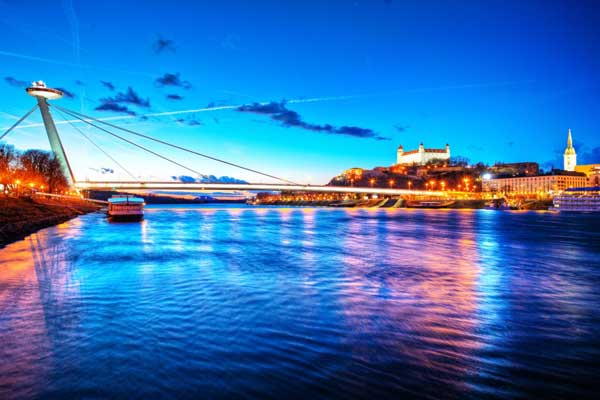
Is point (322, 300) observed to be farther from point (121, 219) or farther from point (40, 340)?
point (121, 219)

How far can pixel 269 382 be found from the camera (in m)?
4.59

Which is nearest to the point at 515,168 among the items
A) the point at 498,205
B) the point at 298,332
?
the point at 498,205

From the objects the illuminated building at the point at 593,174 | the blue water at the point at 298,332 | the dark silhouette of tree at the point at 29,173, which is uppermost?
the illuminated building at the point at 593,174

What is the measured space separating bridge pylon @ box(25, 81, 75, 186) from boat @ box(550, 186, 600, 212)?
328 ft

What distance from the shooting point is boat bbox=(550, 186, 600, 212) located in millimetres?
78812

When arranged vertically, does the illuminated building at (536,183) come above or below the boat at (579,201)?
above

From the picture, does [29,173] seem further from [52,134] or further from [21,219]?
[21,219]

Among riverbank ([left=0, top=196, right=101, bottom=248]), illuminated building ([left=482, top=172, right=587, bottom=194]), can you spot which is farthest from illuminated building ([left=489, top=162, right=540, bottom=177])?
riverbank ([left=0, top=196, right=101, bottom=248])

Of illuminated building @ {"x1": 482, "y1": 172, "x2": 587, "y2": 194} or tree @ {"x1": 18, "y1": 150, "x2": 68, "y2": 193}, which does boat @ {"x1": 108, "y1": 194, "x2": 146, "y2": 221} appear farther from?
illuminated building @ {"x1": 482, "y1": 172, "x2": 587, "y2": 194}

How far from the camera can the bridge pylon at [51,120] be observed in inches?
2007

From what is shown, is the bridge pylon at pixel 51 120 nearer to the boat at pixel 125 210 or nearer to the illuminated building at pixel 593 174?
the boat at pixel 125 210

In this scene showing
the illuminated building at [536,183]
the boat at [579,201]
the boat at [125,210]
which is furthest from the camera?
the illuminated building at [536,183]

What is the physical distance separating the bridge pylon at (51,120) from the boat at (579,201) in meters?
100

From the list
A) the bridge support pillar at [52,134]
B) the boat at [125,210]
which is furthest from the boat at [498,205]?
the bridge support pillar at [52,134]
